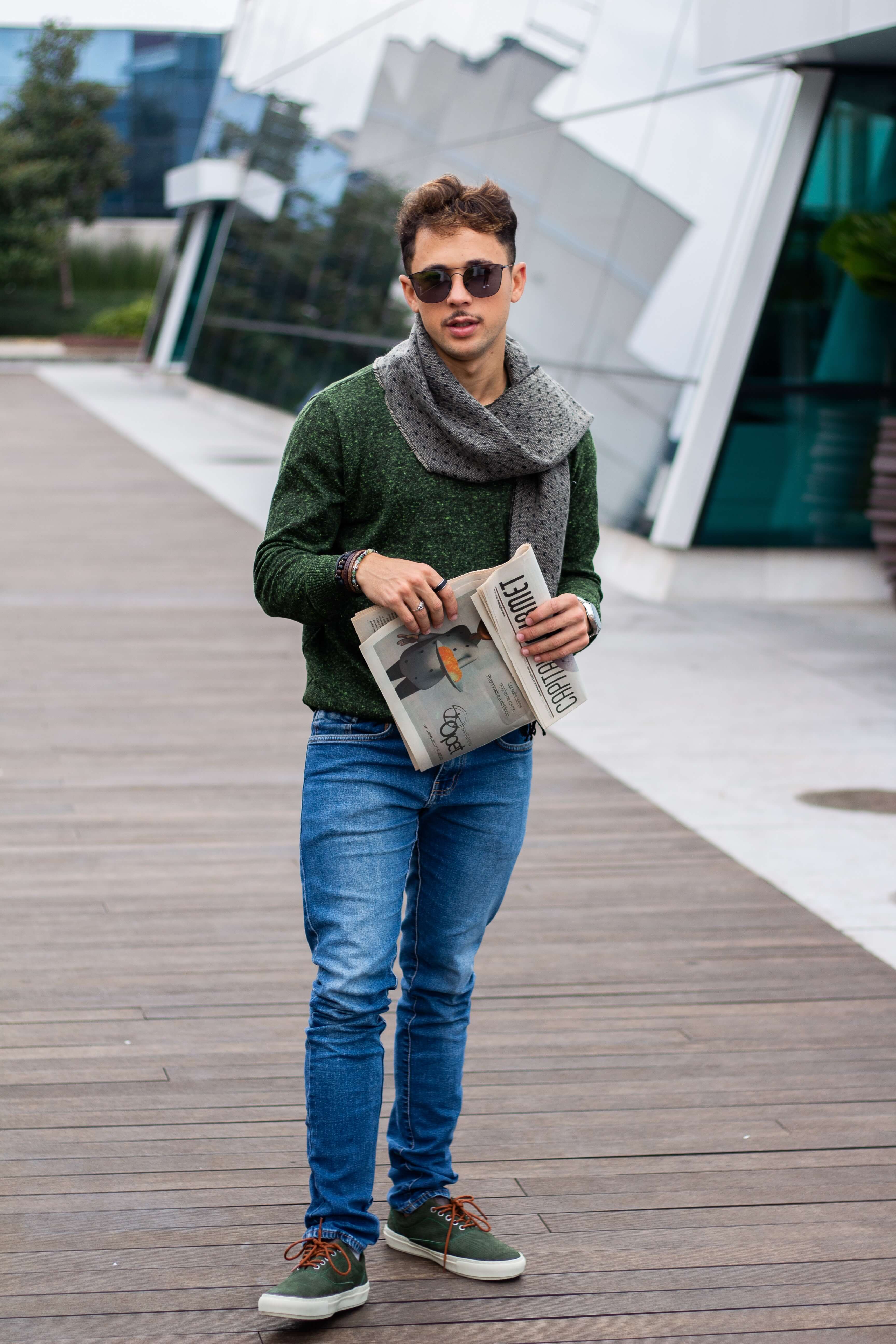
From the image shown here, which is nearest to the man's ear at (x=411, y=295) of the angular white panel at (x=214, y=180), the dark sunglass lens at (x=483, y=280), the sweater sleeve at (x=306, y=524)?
the dark sunglass lens at (x=483, y=280)

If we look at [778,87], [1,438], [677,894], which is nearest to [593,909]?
[677,894]

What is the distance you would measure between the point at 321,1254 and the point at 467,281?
1818mm

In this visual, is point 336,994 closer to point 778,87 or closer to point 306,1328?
point 306,1328

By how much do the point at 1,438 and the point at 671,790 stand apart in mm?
16718

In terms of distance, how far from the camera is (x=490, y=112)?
17266 millimetres

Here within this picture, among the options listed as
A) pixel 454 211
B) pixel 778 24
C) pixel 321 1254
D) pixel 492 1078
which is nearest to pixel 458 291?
pixel 454 211

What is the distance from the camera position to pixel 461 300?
2914 mm

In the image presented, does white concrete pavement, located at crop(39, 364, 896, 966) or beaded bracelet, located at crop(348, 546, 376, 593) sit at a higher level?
beaded bracelet, located at crop(348, 546, 376, 593)

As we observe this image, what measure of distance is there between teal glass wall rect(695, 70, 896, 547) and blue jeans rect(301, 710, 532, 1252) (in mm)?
8553

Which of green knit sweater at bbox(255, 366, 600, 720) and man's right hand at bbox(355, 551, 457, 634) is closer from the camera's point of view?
man's right hand at bbox(355, 551, 457, 634)

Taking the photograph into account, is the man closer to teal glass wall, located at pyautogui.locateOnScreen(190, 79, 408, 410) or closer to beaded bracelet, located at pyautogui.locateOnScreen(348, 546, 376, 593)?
beaded bracelet, located at pyautogui.locateOnScreen(348, 546, 376, 593)

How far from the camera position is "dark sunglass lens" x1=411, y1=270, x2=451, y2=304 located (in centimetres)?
292

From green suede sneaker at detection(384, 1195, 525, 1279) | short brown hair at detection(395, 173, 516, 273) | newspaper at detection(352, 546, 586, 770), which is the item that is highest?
short brown hair at detection(395, 173, 516, 273)

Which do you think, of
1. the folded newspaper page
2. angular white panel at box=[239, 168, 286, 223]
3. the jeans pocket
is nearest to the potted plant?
the folded newspaper page
